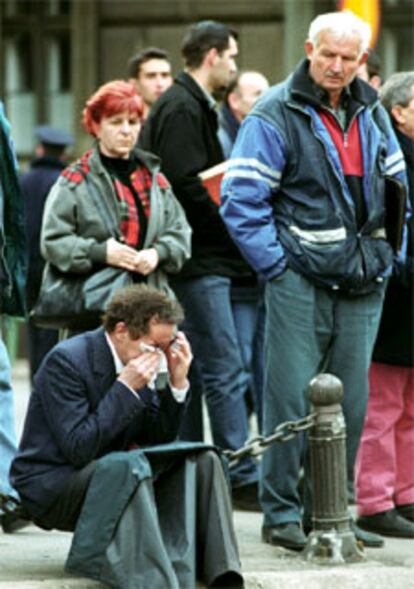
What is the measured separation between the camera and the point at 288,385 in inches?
333

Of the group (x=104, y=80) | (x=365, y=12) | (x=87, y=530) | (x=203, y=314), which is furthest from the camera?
(x=104, y=80)

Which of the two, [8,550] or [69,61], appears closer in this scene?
[8,550]

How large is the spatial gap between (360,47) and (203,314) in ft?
5.47

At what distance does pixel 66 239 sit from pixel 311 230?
3.75 feet

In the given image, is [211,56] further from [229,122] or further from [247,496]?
[247,496]

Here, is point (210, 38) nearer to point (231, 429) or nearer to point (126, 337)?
point (231, 429)

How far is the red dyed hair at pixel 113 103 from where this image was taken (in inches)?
356

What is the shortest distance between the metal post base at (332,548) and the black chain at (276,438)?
1.33ft

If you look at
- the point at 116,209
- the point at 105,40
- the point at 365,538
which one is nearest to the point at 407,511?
the point at 365,538

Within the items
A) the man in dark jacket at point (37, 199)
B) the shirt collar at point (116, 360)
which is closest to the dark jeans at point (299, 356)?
the shirt collar at point (116, 360)

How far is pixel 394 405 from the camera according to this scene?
9211 millimetres

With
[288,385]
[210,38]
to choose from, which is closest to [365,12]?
[210,38]

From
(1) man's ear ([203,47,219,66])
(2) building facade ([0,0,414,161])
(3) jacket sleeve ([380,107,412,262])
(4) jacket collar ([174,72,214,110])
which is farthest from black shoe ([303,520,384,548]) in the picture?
(2) building facade ([0,0,414,161])

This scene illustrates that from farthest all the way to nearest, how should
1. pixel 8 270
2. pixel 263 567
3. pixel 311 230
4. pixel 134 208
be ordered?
1. pixel 134 208
2. pixel 8 270
3. pixel 311 230
4. pixel 263 567
